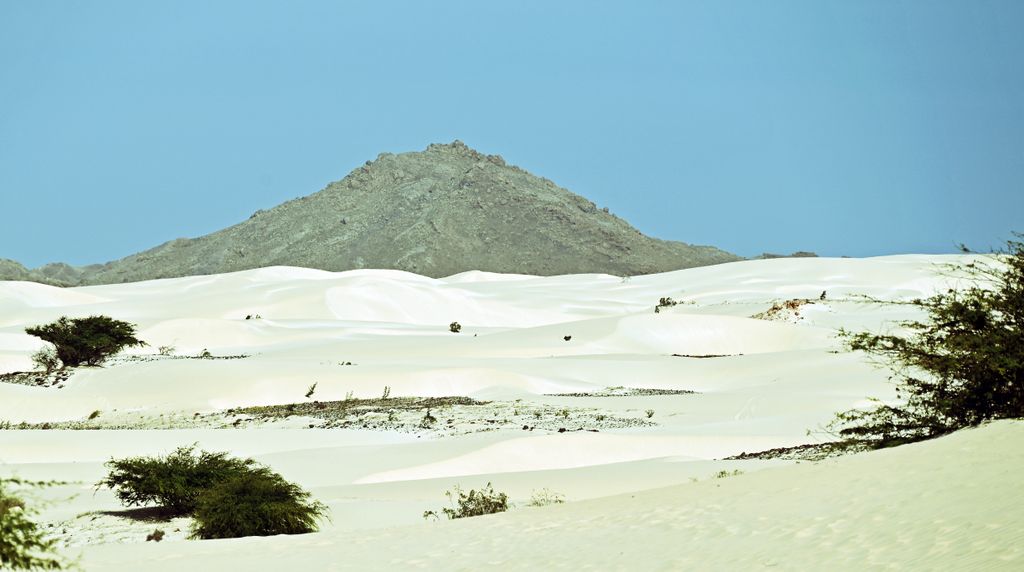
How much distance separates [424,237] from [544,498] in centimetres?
12508

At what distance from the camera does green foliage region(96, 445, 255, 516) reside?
13.1 meters

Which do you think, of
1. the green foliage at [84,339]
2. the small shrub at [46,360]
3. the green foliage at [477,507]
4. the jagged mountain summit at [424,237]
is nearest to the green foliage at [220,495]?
the green foliage at [477,507]

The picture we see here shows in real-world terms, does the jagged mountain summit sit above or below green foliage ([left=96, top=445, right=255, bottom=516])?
above

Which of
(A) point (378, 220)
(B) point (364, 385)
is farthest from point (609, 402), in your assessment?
(A) point (378, 220)

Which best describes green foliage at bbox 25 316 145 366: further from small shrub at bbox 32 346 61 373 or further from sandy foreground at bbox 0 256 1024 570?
sandy foreground at bbox 0 256 1024 570

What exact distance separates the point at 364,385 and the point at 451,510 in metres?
18.2

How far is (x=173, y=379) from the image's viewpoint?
28422 millimetres

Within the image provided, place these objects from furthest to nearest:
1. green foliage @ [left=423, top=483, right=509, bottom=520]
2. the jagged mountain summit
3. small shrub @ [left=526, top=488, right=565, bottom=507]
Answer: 1. the jagged mountain summit
2. small shrub @ [left=526, top=488, right=565, bottom=507]
3. green foliage @ [left=423, top=483, right=509, bottom=520]

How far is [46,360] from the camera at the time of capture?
31625 millimetres

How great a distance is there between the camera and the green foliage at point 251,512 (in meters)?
11.5

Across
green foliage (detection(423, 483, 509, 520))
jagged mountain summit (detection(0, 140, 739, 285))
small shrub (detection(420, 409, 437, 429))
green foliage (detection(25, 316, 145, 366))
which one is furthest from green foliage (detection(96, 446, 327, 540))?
jagged mountain summit (detection(0, 140, 739, 285))

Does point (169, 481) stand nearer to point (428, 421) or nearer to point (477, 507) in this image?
point (477, 507)

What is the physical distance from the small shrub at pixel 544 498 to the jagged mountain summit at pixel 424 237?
11298 cm

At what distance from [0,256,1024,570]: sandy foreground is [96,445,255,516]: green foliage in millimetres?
339
